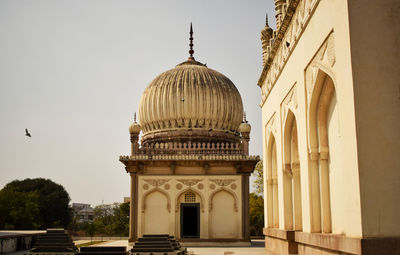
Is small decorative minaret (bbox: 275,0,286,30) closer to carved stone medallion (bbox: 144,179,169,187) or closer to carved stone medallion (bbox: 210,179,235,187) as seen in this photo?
carved stone medallion (bbox: 210,179,235,187)

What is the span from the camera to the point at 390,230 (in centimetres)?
520

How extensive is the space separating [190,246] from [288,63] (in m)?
12.2

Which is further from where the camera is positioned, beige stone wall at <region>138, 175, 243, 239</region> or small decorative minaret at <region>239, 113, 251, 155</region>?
small decorative minaret at <region>239, 113, 251, 155</region>

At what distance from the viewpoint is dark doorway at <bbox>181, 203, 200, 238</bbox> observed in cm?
2059

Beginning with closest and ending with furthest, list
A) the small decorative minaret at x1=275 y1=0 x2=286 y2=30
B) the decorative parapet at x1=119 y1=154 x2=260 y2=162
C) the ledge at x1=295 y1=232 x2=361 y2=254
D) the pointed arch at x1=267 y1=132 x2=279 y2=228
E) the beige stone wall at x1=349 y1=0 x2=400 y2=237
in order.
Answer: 1. the beige stone wall at x1=349 y1=0 x2=400 y2=237
2. the ledge at x1=295 y1=232 x2=361 y2=254
3. the small decorative minaret at x1=275 y1=0 x2=286 y2=30
4. the pointed arch at x1=267 y1=132 x2=279 y2=228
5. the decorative parapet at x1=119 y1=154 x2=260 y2=162

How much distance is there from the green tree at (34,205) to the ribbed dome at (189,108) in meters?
13.4

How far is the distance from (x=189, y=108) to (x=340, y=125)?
59.6ft

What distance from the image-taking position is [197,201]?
2095 centimetres

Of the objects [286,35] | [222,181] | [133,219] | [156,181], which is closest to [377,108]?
[286,35]

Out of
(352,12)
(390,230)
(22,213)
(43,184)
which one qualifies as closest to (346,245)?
(390,230)

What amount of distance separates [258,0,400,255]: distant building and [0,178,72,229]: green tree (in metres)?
26.0

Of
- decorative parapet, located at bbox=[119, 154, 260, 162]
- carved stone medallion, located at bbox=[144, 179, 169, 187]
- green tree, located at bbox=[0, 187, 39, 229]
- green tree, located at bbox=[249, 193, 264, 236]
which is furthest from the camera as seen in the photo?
green tree, located at bbox=[0, 187, 39, 229]

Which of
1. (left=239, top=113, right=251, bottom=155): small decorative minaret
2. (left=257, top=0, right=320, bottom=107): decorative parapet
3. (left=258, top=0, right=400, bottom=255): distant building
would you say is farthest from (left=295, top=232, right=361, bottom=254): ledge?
(left=239, top=113, right=251, bottom=155): small decorative minaret

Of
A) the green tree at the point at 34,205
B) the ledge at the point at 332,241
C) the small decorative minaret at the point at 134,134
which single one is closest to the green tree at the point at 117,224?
the green tree at the point at 34,205
